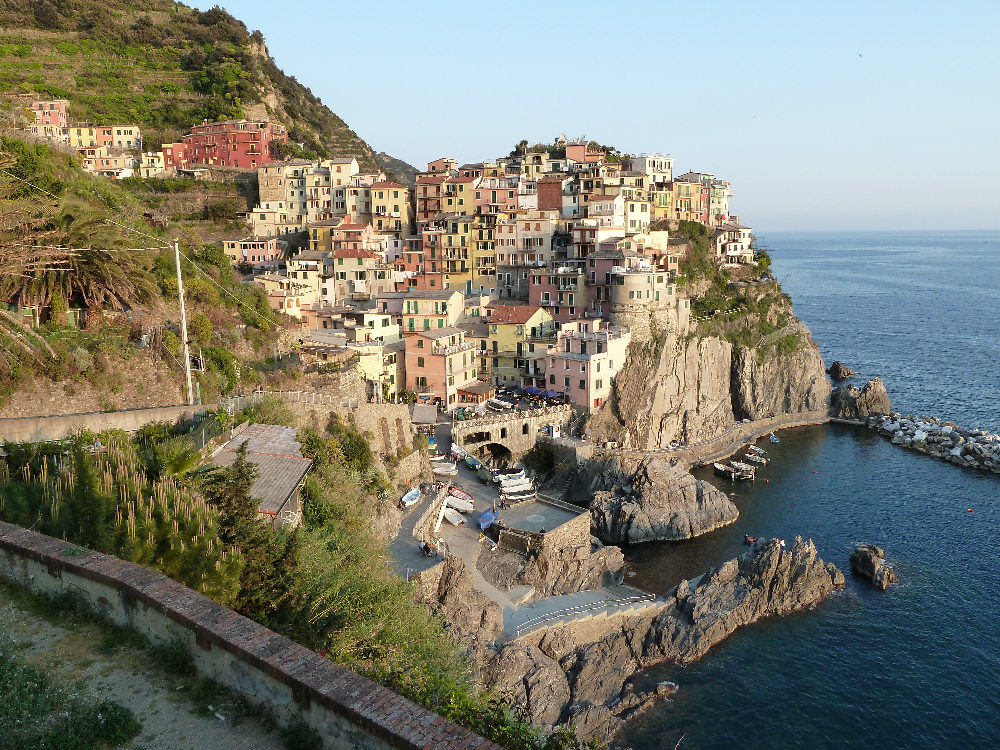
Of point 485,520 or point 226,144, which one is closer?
point 485,520

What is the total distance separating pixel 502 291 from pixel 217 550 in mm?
54079

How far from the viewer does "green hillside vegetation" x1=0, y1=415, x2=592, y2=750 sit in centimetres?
1191

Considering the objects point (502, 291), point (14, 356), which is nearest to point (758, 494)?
point (502, 291)

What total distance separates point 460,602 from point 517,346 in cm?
2875

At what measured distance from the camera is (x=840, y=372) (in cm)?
7575

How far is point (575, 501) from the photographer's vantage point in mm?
46125

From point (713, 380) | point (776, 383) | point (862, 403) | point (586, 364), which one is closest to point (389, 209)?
point (586, 364)

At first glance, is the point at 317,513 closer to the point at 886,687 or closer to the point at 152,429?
the point at 152,429

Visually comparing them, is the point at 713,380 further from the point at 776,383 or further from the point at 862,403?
the point at 862,403

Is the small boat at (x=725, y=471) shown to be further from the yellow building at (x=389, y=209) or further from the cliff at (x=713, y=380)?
the yellow building at (x=389, y=209)

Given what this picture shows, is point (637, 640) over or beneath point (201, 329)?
beneath

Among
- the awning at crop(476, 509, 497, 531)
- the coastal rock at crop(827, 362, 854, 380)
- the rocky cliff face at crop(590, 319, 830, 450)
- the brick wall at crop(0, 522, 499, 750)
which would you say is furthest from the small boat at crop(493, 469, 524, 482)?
the coastal rock at crop(827, 362, 854, 380)

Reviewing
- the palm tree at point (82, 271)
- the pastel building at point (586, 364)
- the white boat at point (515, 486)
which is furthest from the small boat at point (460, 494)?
the palm tree at point (82, 271)

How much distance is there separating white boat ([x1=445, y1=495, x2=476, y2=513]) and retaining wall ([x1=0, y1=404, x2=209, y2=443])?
54.6 ft
